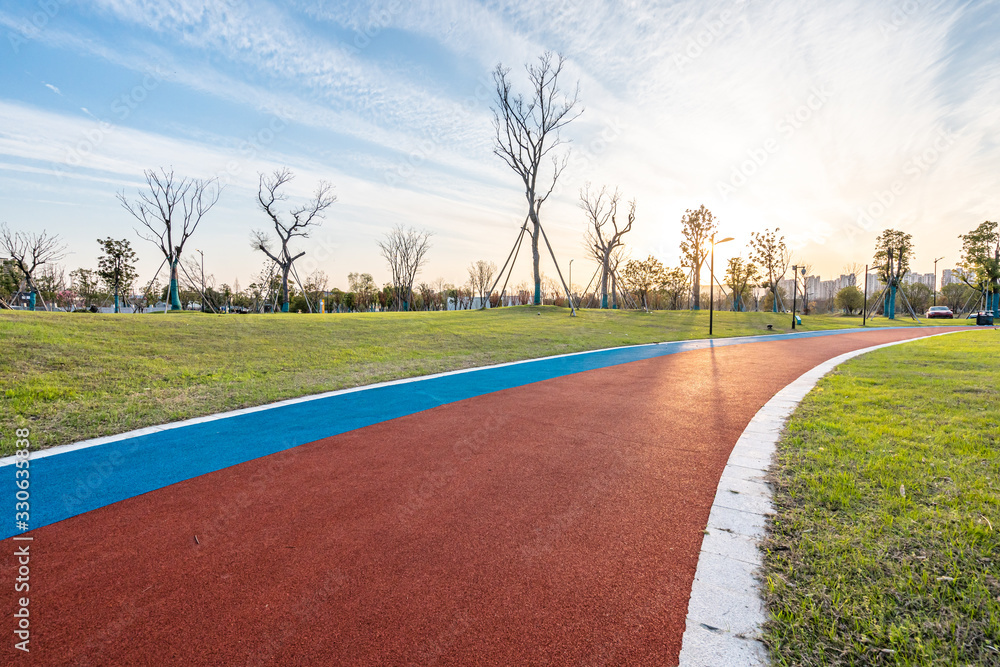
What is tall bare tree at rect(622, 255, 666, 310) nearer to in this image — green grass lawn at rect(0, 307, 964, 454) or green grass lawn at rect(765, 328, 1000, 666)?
green grass lawn at rect(0, 307, 964, 454)

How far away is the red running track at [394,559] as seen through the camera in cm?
189

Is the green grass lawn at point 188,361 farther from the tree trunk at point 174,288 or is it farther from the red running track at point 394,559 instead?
the tree trunk at point 174,288

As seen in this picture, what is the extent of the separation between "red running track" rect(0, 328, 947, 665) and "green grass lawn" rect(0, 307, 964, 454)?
2928 mm

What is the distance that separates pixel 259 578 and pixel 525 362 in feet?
28.7

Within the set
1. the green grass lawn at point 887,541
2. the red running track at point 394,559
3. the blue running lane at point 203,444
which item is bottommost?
the red running track at point 394,559

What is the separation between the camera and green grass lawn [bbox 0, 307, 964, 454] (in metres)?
5.43

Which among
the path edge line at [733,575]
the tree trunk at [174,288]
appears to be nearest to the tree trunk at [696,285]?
the path edge line at [733,575]

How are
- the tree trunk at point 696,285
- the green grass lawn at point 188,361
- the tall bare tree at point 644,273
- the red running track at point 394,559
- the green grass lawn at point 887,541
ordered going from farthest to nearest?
the tall bare tree at point 644,273 < the tree trunk at point 696,285 < the green grass lawn at point 188,361 < the red running track at point 394,559 < the green grass lawn at point 887,541

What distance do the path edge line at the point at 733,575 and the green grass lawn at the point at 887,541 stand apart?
8cm

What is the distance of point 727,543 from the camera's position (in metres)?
2.63

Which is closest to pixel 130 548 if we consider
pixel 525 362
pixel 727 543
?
pixel 727 543

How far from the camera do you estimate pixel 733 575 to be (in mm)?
2311

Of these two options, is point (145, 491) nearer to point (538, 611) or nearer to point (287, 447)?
point (287, 447)

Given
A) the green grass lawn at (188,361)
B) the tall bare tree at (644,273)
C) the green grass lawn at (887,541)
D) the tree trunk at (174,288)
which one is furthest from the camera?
the tall bare tree at (644,273)
